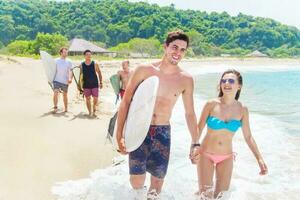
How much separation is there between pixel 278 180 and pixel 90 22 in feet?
378

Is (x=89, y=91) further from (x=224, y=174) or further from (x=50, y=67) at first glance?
(x=224, y=174)

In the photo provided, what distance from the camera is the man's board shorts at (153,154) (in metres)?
3.24

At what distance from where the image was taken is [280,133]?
29.9ft

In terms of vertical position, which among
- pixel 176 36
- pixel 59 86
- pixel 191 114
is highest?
pixel 176 36

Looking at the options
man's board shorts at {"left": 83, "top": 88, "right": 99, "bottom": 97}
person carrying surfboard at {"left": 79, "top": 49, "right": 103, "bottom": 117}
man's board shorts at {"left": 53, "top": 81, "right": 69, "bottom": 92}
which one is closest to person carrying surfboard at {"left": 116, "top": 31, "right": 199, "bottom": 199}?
person carrying surfboard at {"left": 79, "top": 49, "right": 103, "bottom": 117}

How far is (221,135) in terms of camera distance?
3607mm

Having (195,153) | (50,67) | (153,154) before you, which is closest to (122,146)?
(153,154)

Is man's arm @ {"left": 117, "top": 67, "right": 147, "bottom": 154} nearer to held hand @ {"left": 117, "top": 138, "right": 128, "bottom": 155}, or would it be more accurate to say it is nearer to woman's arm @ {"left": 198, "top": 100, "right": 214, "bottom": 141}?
held hand @ {"left": 117, "top": 138, "right": 128, "bottom": 155}

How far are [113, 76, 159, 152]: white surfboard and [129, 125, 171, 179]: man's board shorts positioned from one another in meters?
0.10

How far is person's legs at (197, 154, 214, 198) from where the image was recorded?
3598 millimetres

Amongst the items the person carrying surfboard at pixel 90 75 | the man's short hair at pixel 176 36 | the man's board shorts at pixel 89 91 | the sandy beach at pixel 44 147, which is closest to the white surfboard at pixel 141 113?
the man's short hair at pixel 176 36

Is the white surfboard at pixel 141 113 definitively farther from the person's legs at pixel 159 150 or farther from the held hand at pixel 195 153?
the held hand at pixel 195 153

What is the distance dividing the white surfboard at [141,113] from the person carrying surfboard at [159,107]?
0.07 metres

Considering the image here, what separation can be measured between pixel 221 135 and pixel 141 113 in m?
0.83
